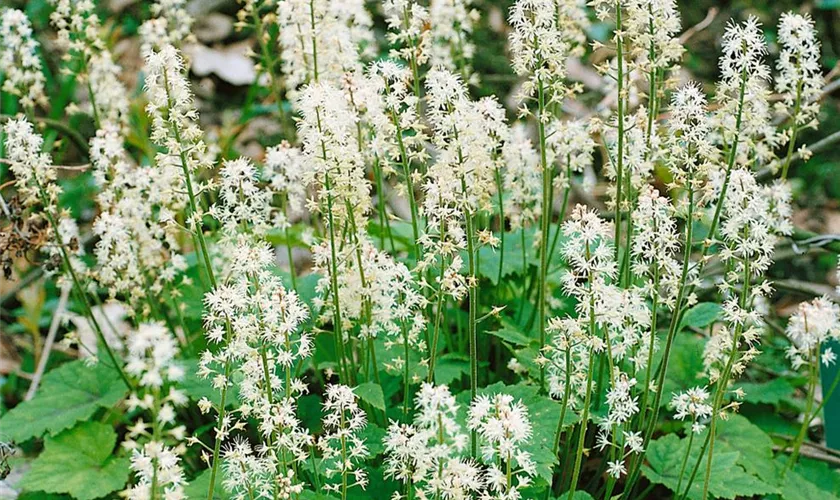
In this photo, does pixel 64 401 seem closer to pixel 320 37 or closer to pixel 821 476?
pixel 320 37

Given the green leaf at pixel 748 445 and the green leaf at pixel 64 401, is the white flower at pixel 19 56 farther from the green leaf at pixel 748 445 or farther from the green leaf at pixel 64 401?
the green leaf at pixel 748 445

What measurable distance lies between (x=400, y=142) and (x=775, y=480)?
1.84 m

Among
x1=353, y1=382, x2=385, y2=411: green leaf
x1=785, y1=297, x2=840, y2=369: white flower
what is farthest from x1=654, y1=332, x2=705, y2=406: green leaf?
x1=353, y1=382, x2=385, y2=411: green leaf

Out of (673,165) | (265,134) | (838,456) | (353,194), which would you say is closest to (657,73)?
(673,165)

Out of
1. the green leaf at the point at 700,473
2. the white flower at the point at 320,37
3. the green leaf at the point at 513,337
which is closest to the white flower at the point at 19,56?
the white flower at the point at 320,37

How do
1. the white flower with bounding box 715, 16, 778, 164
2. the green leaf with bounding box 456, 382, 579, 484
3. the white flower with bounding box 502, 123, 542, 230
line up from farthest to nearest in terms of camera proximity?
the white flower with bounding box 502, 123, 542, 230 < the green leaf with bounding box 456, 382, 579, 484 < the white flower with bounding box 715, 16, 778, 164

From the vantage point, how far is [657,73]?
3.35 meters

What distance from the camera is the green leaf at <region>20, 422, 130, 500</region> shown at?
350 centimetres

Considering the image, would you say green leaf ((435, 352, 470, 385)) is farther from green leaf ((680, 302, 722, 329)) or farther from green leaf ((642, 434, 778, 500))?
green leaf ((680, 302, 722, 329))

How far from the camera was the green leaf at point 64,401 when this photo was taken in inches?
149

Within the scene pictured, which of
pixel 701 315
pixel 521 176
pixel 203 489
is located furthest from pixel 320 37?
pixel 701 315

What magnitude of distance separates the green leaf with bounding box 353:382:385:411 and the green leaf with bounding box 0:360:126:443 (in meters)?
1.29

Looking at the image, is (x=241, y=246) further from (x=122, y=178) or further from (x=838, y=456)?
(x=838, y=456)

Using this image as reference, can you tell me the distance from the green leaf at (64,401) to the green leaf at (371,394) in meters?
1.29
